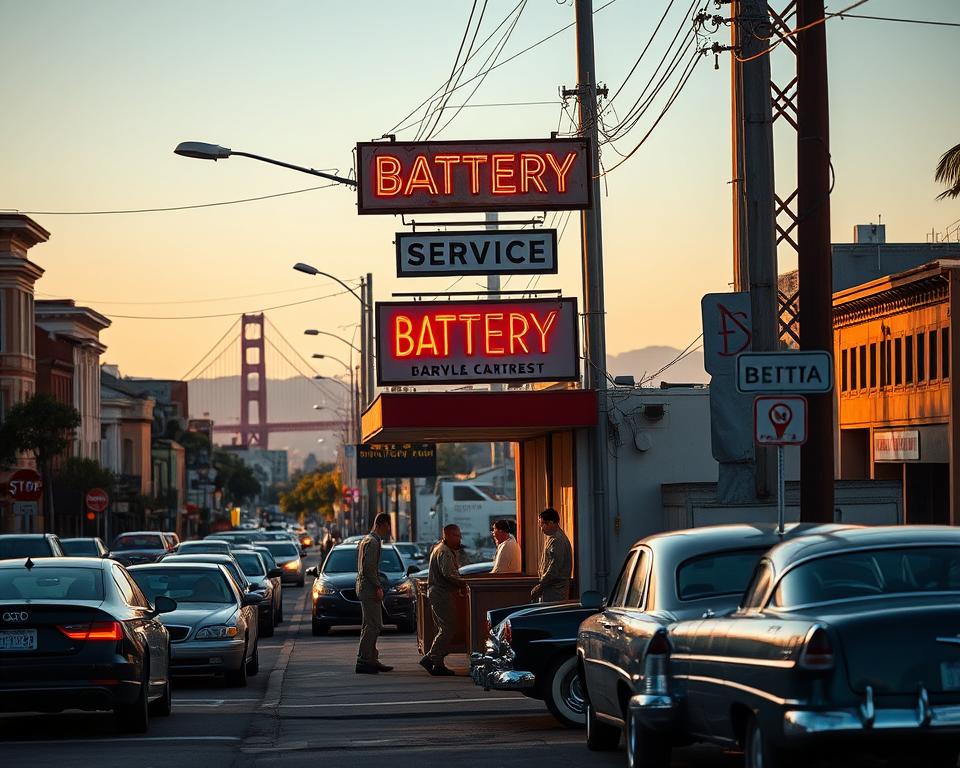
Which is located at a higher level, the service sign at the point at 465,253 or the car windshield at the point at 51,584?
the service sign at the point at 465,253

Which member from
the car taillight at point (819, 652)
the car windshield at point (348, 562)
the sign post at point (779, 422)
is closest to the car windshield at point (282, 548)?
the car windshield at point (348, 562)

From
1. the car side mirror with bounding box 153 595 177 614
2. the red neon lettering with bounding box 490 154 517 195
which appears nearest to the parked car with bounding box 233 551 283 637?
the red neon lettering with bounding box 490 154 517 195

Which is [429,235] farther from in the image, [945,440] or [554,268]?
[945,440]

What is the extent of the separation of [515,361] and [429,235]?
198 cm

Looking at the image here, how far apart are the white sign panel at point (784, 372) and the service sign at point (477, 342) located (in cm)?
808

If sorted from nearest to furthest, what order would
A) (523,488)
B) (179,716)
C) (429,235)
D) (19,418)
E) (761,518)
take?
1. (179,716)
2. (761,518)
3. (429,235)
4. (523,488)
5. (19,418)

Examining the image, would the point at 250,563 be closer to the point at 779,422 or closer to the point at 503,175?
the point at 503,175

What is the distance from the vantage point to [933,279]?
41.9m

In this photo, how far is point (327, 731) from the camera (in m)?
14.9

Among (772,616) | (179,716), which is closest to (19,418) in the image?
(179,716)

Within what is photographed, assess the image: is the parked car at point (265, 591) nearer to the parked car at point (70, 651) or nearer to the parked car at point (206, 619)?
the parked car at point (206, 619)

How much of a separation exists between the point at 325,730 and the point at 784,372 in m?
5.17

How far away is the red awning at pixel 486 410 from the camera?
69.5 feet

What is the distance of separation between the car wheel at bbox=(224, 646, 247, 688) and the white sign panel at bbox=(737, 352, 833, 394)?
8202 millimetres
